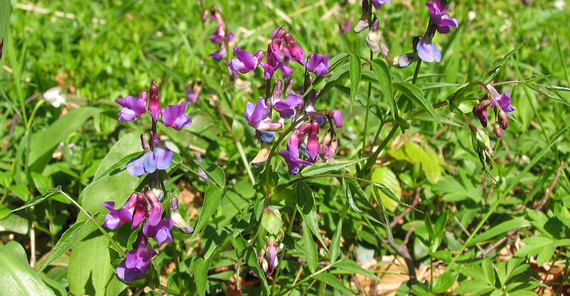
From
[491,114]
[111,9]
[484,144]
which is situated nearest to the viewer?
[484,144]

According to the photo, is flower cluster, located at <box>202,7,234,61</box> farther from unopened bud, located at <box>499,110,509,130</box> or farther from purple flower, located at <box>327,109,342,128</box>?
unopened bud, located at <box>499,110,509,130</box>

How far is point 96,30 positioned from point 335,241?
11.3 feet

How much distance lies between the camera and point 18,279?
5.58 feet

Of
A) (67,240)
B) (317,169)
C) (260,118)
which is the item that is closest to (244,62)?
(260,118)

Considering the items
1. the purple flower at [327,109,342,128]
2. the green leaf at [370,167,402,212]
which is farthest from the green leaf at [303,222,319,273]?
the green leaf at [370,167,402,212]

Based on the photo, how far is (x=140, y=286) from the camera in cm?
167

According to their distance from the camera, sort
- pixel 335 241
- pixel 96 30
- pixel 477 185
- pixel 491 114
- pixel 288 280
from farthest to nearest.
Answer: pixel 96 30, pixel 491 114, pixel 477 185, pixel 288 280, pixel 335 241

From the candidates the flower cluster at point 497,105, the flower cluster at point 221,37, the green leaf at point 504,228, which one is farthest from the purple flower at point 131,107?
the green leaf at point 504,228

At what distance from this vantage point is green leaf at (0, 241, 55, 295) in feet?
5.53

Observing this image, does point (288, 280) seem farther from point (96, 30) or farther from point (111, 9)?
point (111, 9)

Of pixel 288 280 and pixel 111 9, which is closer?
pixel 288 280

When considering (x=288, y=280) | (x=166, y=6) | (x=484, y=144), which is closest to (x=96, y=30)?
(x=166, y=6)

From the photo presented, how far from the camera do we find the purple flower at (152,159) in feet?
4.68

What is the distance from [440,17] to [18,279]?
1.70 meters
